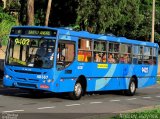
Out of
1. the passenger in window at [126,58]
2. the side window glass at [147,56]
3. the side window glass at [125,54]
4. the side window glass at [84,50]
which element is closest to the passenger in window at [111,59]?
the side window glass at [125,54]

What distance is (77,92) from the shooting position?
20547 millimetres

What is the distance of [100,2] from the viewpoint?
40.3 metres

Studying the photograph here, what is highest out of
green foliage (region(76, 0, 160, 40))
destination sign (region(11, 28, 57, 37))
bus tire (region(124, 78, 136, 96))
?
green foliage (region(76, 0, 160, 40))

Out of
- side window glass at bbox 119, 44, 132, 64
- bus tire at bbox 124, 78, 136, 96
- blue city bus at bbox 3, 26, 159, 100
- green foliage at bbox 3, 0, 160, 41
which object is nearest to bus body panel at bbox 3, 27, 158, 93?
blue city bus at bbox 3, 26, 159, 100

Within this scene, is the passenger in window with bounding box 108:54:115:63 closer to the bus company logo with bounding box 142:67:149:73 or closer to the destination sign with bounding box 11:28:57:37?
the bus company logo with bounding box 142:67:149:73

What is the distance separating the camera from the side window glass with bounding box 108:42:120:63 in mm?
23181

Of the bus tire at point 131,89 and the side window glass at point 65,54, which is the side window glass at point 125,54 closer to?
the bus tire at point 131,89

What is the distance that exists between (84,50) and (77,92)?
5.88 feet

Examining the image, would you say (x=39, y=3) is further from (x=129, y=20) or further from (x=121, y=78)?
(x=121, y=78)

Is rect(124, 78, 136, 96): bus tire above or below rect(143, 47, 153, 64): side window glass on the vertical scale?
below

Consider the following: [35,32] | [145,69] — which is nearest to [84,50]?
[35,32]

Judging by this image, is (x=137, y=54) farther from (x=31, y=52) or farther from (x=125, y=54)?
(x=31, y=52)

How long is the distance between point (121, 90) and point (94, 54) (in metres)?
4.54

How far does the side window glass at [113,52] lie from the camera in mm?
23181
